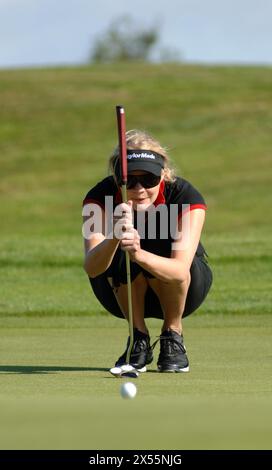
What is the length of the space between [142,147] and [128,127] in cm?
3266

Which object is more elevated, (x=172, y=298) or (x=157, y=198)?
(x=157, y=198)

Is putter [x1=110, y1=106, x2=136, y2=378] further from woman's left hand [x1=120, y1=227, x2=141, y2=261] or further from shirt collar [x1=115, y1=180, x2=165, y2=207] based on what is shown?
shirt collar [x1=115, y1=180, x2=165, y2=207]

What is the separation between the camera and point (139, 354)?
6.96 m

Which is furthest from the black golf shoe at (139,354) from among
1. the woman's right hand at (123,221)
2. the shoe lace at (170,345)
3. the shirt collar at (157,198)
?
the woman's right hand at (123,221)

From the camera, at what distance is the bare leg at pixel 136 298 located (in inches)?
274

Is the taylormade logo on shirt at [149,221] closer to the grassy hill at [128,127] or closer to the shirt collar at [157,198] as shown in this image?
the shirt collar at [157,198]

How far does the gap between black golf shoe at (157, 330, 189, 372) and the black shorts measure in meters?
0.21

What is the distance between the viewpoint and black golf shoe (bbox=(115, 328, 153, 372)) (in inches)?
272

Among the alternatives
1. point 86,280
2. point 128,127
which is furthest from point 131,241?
point 128,127

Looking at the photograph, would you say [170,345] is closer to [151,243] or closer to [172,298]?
[172,298]

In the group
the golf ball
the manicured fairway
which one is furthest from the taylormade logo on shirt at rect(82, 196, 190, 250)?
the golf ball
